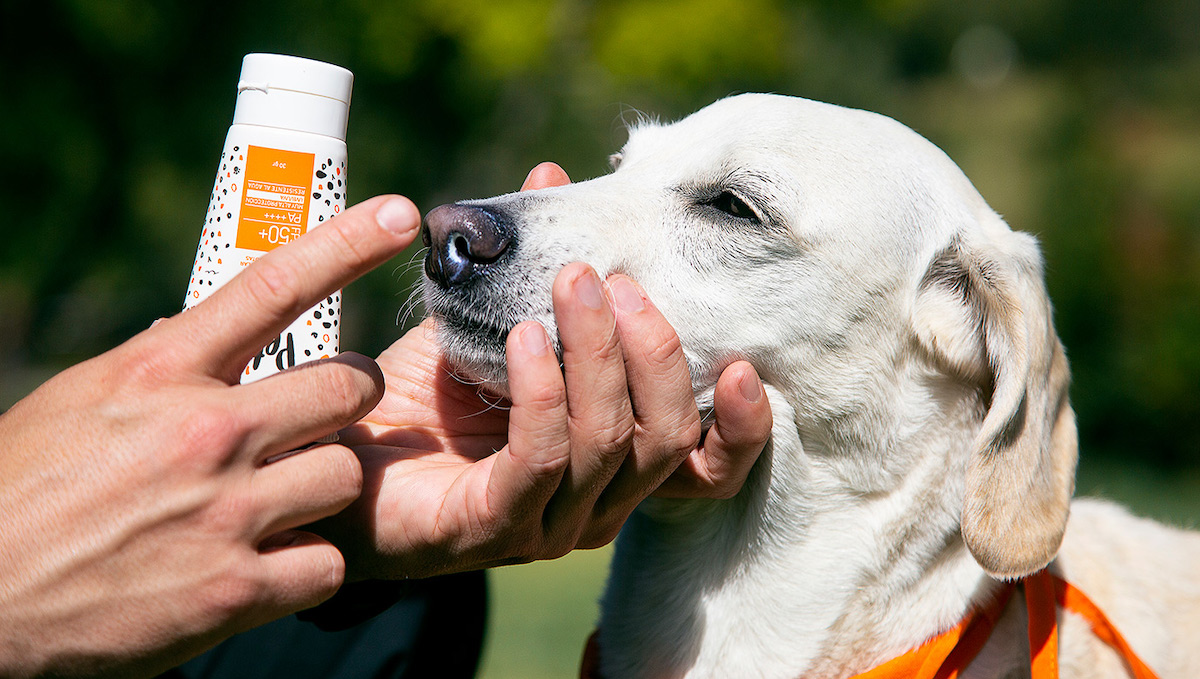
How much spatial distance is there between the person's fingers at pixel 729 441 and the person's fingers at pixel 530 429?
46 centimetres

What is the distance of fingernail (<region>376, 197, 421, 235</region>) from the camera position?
4.92 feet

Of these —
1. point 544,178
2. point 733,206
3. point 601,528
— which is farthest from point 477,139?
point 601,528

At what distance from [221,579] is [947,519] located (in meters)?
1.72

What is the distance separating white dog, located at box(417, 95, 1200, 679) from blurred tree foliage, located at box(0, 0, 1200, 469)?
35.4 ft

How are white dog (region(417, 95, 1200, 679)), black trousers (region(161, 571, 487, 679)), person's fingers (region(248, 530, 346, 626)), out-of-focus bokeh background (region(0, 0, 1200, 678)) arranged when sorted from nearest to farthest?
person's fingers (region(248, 530, 346, 626))
white dog (region(417, 95, 1200, 679))
black trousers (region(161, 571, 487, 679))
out-of-focus bokeh background (region(0, 0, 1200, 678))

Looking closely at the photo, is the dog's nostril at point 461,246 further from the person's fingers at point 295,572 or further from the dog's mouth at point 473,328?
the person's fingers at point 295,572

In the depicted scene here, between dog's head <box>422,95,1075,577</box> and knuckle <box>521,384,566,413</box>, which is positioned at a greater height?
dog's head <box>422,95,1075,577</box>

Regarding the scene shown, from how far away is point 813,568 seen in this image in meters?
2.33

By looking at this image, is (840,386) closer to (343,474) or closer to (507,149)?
(343,474)

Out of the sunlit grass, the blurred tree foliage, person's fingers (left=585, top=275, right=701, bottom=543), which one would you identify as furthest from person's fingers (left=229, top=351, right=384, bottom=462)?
the blurred tree foliage

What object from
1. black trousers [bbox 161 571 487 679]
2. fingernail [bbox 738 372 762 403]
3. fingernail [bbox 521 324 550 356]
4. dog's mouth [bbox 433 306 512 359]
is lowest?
black trousers [bbox 161 571 487 679]

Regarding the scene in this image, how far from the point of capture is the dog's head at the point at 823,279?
199 cm

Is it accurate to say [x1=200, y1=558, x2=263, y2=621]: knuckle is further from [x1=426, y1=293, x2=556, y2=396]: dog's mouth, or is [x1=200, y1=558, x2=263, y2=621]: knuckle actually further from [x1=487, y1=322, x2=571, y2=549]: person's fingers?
[x1=426, y1=293, x2=556, y2=396]: dog's mouth

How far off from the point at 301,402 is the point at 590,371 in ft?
1.78
